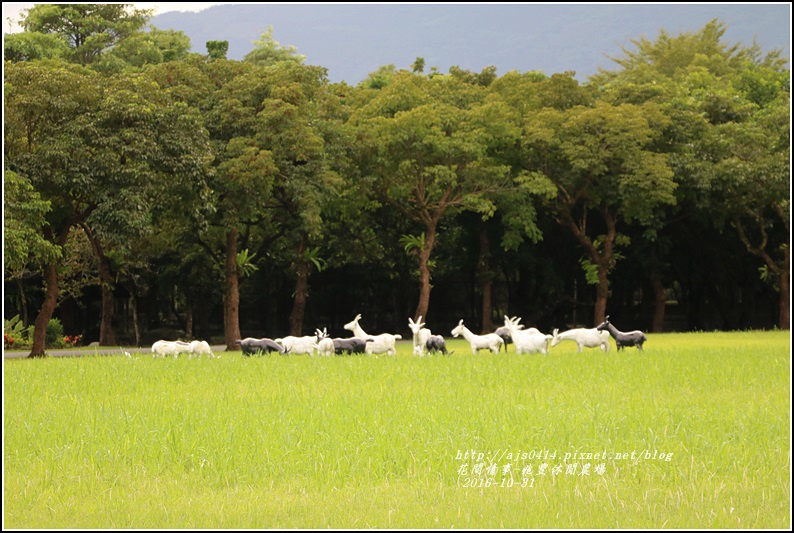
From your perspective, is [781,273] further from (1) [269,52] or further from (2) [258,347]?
(1) [269,52]

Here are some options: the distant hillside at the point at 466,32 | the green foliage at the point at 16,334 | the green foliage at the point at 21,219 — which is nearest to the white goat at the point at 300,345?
the green foliage at the point at 21,219

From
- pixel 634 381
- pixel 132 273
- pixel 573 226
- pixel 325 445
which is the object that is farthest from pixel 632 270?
pixel 325 445

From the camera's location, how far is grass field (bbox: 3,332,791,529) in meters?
6.82

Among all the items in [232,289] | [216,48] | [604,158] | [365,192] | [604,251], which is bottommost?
[232,289]

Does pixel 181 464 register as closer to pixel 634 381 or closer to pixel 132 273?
pixel 634 381

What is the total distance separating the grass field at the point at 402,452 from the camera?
6.82m

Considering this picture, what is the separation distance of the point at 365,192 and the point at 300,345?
1475 centimetres

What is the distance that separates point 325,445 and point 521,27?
3816 cm

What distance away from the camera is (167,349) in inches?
841

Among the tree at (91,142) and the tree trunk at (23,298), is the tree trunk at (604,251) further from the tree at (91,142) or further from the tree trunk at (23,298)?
the tree trunk at (23,298)

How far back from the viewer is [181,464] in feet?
28.2

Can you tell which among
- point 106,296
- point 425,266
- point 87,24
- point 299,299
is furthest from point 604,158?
point 87,24

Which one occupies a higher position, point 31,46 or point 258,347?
point 31,46

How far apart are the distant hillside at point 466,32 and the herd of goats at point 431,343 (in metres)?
11.6
